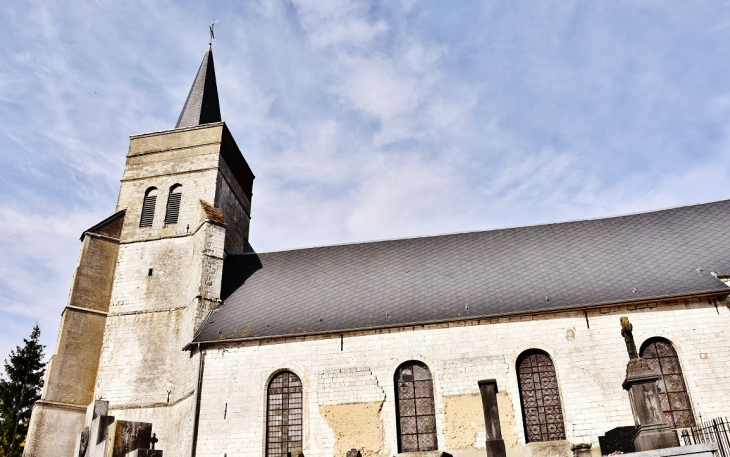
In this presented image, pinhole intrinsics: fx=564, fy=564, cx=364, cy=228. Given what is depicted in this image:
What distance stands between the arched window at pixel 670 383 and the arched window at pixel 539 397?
6.84 ft

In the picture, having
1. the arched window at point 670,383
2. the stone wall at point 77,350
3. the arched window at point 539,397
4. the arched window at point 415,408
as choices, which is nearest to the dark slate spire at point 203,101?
the stone wall at point 77,350

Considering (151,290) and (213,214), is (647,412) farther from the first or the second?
(151,290)

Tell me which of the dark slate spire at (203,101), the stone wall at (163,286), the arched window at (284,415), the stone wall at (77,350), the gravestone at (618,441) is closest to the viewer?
the gravestone at (618,441)

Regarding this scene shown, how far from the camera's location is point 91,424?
8.51 meters

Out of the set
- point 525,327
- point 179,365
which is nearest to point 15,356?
point 179,365

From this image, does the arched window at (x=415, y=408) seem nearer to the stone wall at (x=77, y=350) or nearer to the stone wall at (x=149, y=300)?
the stone wall at (x=149, y=300)

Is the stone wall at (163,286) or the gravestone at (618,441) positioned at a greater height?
the stone wall at (163,286)

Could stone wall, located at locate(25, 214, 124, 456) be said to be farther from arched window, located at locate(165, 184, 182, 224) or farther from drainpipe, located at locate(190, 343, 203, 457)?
drainpipe, located at locate(190, 343, 203, 457)

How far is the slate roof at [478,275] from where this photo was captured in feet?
44.8

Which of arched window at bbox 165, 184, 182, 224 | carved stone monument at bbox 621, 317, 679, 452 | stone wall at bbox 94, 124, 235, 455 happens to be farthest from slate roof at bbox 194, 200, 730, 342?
carved stone monument at bbox 621, 317, 679, 452

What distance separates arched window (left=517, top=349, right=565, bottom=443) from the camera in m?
12.3

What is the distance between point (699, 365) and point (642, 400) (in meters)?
4.64

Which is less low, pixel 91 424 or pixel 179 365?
pixel 179 365

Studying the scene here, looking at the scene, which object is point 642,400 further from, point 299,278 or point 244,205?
point 244,205
